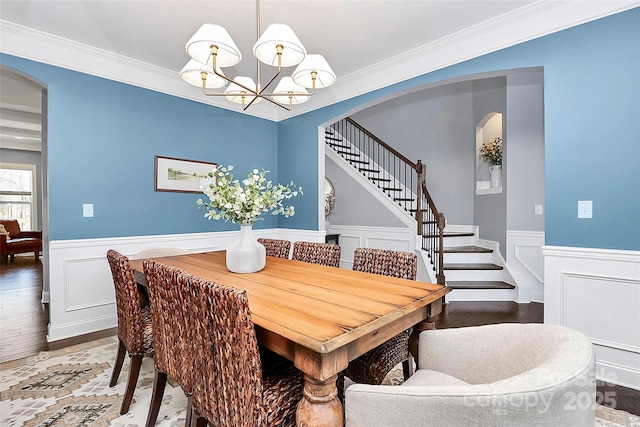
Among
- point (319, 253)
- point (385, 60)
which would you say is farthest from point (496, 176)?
point (319, 253)

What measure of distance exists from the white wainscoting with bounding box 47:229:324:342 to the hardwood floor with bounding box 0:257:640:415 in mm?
133

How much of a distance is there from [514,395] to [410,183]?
18.4 ft

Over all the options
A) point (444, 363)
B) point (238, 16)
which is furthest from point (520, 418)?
point (238, 16)

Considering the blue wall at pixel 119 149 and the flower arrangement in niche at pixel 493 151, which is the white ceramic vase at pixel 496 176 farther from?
the blue wall at pixel 119 149

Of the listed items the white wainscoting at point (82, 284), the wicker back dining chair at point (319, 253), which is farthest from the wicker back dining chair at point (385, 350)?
the white wainscoting at point (82, 284)

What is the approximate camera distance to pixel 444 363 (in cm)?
133

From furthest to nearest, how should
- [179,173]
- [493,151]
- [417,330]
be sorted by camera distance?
[493,151], [179,173], [417,330]

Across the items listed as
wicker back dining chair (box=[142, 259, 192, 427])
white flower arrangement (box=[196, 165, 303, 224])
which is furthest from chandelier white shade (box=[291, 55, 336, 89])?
wicker back dining chair (box=[142, 259, 192, 427])

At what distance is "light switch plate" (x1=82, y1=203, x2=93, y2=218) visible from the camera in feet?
9.98

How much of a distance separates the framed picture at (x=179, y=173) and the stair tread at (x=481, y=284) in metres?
3.41

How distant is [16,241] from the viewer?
6.94 m

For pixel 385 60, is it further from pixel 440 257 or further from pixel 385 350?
pixel 385 350

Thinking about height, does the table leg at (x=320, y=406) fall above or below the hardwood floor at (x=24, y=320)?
above

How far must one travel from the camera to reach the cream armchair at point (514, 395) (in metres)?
0.74
